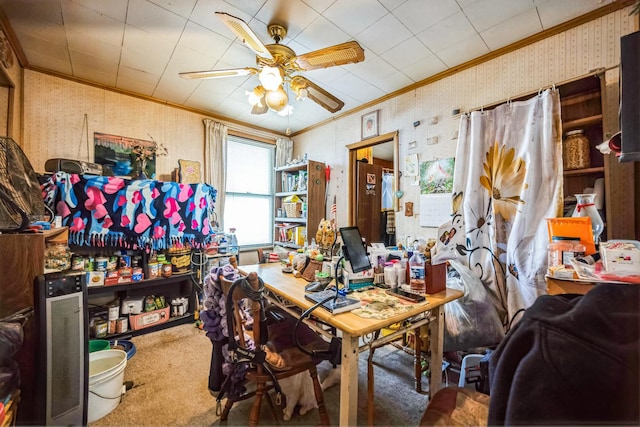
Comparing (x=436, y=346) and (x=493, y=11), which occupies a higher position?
(x=493, y=11)

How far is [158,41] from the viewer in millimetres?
2072

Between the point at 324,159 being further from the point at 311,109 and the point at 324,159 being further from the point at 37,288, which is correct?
the point at 37,288

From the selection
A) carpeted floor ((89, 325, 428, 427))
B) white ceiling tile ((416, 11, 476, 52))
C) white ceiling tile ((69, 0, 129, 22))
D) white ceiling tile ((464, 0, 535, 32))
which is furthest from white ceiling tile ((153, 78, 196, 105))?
white ceiling tile ((464, 0, 535, 32))

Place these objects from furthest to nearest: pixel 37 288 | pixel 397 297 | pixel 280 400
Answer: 1. pixel 280 400
2. pixel 397 297
3. pixel 37 288

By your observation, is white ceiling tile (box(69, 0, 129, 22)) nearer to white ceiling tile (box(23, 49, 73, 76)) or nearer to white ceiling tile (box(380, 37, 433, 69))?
white ceiling tile (box(23, 49, 73, 76))

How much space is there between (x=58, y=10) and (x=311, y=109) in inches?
93.1

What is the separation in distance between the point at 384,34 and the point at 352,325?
7.00 ft

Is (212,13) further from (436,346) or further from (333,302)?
(436,346)

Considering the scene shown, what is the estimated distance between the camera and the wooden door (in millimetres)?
3578

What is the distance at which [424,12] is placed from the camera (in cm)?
175

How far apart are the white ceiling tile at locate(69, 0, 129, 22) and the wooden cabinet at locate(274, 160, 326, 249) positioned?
2.31m

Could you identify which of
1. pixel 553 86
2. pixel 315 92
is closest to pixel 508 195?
pixel 553 86

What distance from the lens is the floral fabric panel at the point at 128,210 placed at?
7.13ft

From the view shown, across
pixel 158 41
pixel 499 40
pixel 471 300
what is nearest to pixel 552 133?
pixel 499 40
